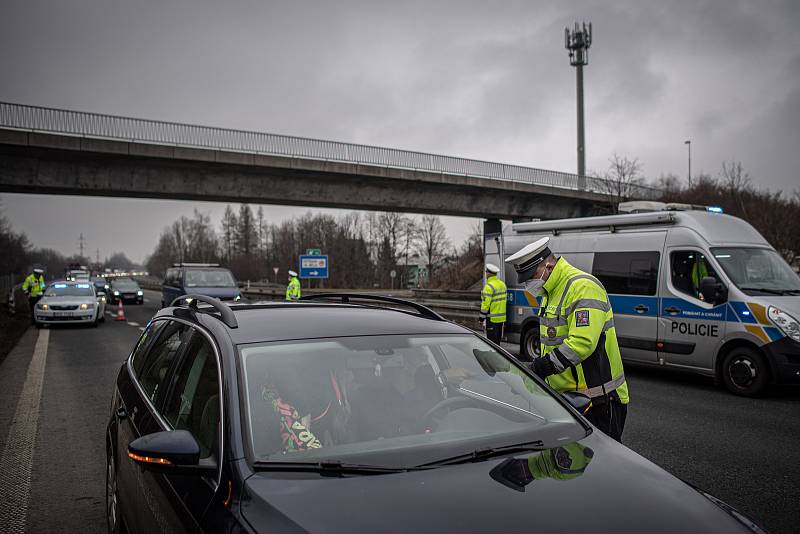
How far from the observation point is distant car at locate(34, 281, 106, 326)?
18.1 m

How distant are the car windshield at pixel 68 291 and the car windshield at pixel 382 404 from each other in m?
19.6

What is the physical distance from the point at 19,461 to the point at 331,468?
4909 millimetres

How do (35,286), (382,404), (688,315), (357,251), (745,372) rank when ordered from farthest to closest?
(357,251) < (35,286) < (688,315) < (745,372) < (382,404)

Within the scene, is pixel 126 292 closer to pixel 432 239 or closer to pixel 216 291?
pixel 216 291

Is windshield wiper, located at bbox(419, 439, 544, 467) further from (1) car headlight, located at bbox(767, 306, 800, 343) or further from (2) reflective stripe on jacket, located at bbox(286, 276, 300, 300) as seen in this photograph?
(2) reflective stripe on jacket, located at bbox(286, 276, 300, 300)

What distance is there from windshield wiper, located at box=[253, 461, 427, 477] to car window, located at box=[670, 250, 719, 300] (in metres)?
8.29

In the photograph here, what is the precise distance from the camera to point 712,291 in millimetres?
8539

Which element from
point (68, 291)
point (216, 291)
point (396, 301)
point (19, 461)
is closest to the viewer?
point (396, 301)

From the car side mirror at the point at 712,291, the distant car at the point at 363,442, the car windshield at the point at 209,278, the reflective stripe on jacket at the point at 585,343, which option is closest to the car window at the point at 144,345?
the distant car at the point at 363,442

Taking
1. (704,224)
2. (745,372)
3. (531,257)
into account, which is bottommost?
(745,372)

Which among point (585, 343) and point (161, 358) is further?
point (585, 343)

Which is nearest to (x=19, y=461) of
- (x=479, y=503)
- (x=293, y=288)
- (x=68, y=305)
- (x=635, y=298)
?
(x=479, y=503)

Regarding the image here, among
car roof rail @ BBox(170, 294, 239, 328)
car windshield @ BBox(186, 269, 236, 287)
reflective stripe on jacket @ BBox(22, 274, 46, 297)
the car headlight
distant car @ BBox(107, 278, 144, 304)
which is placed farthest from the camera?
distant car @ BBox(107, 278, 144, 304)

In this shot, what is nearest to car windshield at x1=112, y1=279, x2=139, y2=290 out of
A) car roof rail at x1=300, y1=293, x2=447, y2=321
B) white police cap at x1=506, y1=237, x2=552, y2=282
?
car roof rail at x1=300, y1=293, x2=447, y2=321
